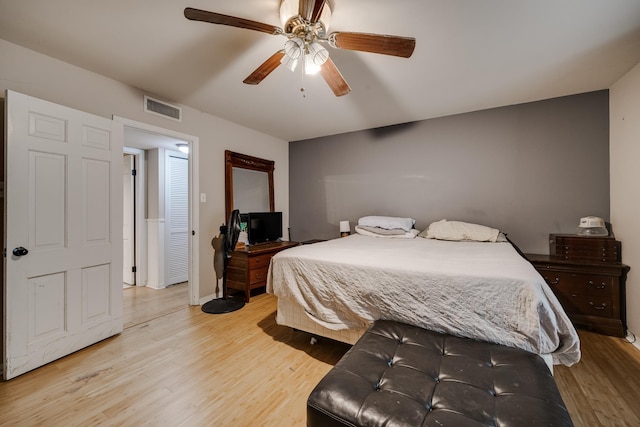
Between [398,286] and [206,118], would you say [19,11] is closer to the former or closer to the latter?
[206,118]

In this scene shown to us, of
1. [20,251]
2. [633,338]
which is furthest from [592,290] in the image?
[20,251]

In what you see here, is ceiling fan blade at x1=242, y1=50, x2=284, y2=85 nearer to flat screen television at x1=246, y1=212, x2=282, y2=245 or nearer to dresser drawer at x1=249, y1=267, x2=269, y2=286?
flat screen television at x1=246, y1=212, x2=282, y2=245

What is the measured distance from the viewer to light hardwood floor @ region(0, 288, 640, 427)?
4.81 feet

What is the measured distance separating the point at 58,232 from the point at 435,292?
2.81 m

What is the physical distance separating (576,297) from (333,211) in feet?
9.88

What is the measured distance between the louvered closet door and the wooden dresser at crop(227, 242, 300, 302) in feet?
4.31

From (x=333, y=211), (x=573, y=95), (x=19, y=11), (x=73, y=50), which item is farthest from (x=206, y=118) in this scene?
(x=573, y=95)

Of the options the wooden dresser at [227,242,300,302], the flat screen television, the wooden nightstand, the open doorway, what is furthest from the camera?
the open doorway

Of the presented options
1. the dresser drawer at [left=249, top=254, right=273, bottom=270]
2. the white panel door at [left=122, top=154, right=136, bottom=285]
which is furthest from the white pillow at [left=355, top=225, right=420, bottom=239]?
the white panel door at [left=122, top=154, right=136, bottom=285]

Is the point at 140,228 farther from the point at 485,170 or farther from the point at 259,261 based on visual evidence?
the point at 485,170

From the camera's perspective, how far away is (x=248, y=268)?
323 cm

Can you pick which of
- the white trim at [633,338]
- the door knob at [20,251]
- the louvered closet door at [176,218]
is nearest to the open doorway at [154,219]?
the louvered closet door at [176,218]

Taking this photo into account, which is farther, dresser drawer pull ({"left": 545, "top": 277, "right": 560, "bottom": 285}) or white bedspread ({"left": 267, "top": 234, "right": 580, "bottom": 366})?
dresser drawer pull ({"left": 545, "top": 277, "right": 560, "bottom": 285})

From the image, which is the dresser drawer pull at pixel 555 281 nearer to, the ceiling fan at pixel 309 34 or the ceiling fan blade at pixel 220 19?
the ceiling fan at pixel 309 34
